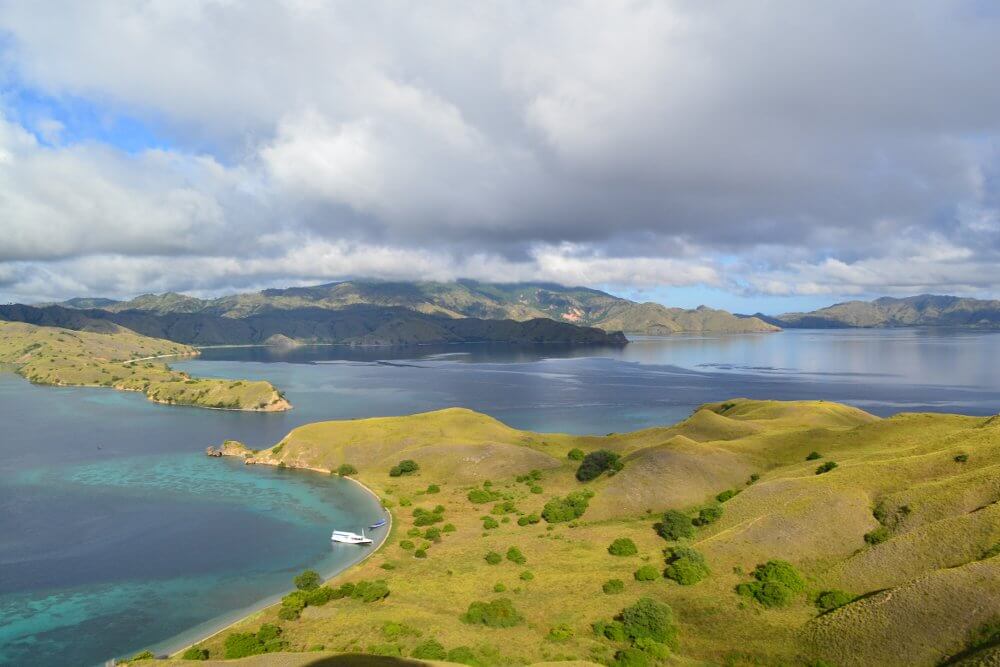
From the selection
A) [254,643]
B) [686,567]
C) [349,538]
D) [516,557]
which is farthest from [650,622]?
[349,538]

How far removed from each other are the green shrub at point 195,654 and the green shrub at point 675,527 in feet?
177

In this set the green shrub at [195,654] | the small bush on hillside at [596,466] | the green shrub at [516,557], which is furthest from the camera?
the small bush on hillside at [596,466]

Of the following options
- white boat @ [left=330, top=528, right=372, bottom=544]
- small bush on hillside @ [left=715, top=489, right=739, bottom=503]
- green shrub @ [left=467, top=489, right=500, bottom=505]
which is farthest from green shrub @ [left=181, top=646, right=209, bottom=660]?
small bush on hillside @ [left=715, top=489, right=739, bottom=503]

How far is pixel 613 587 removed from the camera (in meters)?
61.2

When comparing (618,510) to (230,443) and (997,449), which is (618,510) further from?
(230,443)

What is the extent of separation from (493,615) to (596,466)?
54.0 meters

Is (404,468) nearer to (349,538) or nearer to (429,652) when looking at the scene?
(349,538)

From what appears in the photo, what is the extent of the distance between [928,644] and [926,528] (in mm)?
18447

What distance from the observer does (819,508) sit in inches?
2660

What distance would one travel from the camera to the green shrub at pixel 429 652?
162 ft

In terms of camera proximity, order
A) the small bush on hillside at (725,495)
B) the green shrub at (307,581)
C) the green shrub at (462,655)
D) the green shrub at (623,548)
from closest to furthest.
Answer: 1. the green shrub at (462,655)
2. the green shrub at (307,581)
3. the green shrub at (623,548)
4. the small bush on hillside at (725,495)

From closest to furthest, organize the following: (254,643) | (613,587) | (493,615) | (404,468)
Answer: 1. (254,643)
2. (493,615)
3. (613,587)
4. (404,468)

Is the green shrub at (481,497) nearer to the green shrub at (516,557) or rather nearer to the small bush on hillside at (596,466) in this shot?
the small bush on hillside at (596,466)

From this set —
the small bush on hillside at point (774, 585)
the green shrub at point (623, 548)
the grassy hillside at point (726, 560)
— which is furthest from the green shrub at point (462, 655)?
the small bush on hillside at point (774, 585)
